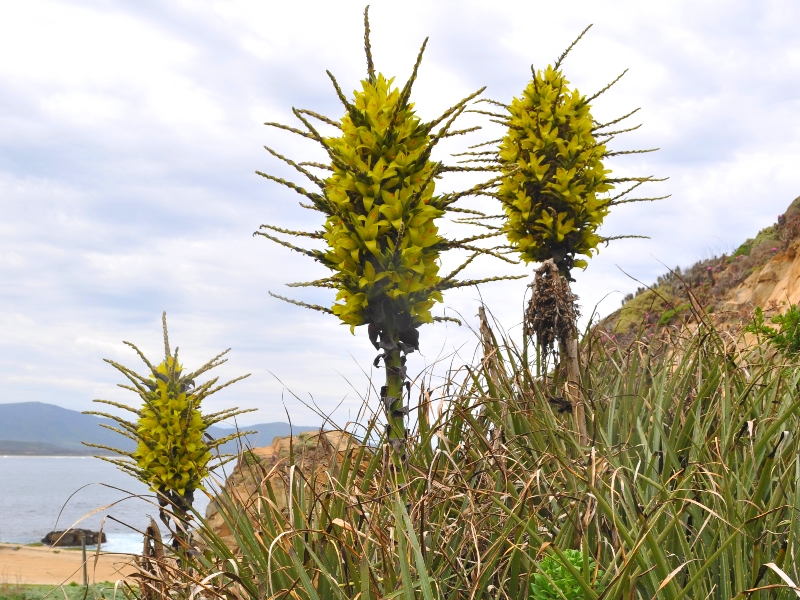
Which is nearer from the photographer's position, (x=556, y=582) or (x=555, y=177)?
(x=556, y=582)

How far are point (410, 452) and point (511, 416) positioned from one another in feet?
2.18

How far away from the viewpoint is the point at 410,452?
3.64 metres

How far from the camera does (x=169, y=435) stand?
20.9 feet

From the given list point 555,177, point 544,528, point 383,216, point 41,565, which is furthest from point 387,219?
point 41,565

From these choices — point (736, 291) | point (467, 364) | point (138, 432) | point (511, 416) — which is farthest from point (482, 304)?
point (736, 291)

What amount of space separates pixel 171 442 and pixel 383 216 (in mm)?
3609

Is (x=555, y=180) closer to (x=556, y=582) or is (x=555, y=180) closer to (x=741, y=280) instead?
(x=556, y=582)

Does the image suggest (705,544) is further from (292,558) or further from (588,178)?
(588,178)

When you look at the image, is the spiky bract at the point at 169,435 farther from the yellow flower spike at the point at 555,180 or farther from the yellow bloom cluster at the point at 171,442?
the yellow flower spike at the point at 555,180

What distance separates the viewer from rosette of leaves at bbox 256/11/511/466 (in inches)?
152

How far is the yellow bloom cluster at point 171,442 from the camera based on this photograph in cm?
631

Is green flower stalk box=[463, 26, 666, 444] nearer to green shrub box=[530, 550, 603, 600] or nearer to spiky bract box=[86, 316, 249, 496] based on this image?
spiky bract box=[86, 316, 249, 496]

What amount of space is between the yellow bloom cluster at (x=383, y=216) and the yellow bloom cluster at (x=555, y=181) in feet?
8.96

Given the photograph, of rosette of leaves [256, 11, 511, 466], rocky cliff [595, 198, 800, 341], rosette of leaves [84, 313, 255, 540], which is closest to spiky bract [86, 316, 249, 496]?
rosette of leaves [84, 313, 255, 540]
